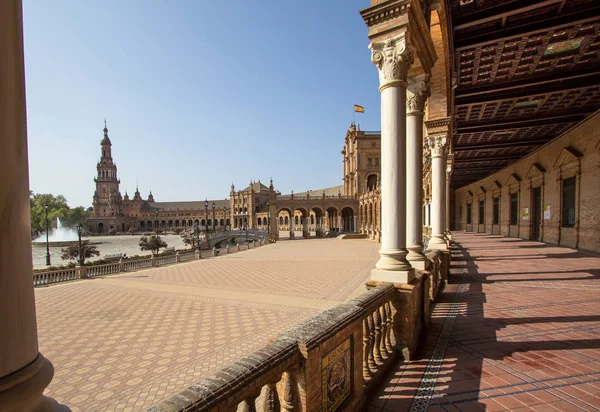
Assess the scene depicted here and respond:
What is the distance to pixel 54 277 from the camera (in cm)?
1689

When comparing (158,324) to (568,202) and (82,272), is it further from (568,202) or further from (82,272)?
(568,202)

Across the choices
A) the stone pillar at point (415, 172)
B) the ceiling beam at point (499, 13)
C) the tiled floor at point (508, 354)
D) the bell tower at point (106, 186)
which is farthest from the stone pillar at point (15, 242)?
the bell tower at point (106, 186)

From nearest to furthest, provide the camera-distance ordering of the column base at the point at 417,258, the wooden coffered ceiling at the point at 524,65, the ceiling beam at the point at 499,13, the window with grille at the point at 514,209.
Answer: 1. the column base at the point at 417,258
2. the ceiling beam at the point at 499,13
3. the wooden coffered ceiling at the point at 524,65
4. the window with grille at the point at 514,209

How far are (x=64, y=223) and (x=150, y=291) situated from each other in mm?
122029

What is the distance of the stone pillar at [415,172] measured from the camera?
6.55 meters

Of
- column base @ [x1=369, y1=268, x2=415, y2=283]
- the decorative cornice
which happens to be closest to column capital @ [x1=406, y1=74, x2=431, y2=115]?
the decorative cornice

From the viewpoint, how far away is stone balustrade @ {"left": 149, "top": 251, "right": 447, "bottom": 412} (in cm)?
196

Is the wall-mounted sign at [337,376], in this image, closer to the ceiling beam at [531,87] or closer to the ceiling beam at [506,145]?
the ceiling beam at [531,87]

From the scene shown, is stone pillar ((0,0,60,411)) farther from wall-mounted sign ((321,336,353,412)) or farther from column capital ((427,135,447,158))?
column capital ((427,135,447,158))

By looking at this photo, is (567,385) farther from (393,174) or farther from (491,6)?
(491,6)

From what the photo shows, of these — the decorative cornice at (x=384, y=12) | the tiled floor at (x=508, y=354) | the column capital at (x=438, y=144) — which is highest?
the decorative cornice at (x=384, y=12)

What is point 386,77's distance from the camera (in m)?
5.31

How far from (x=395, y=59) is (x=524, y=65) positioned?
782 centimetres

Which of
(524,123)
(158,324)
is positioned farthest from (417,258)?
(524,123)
